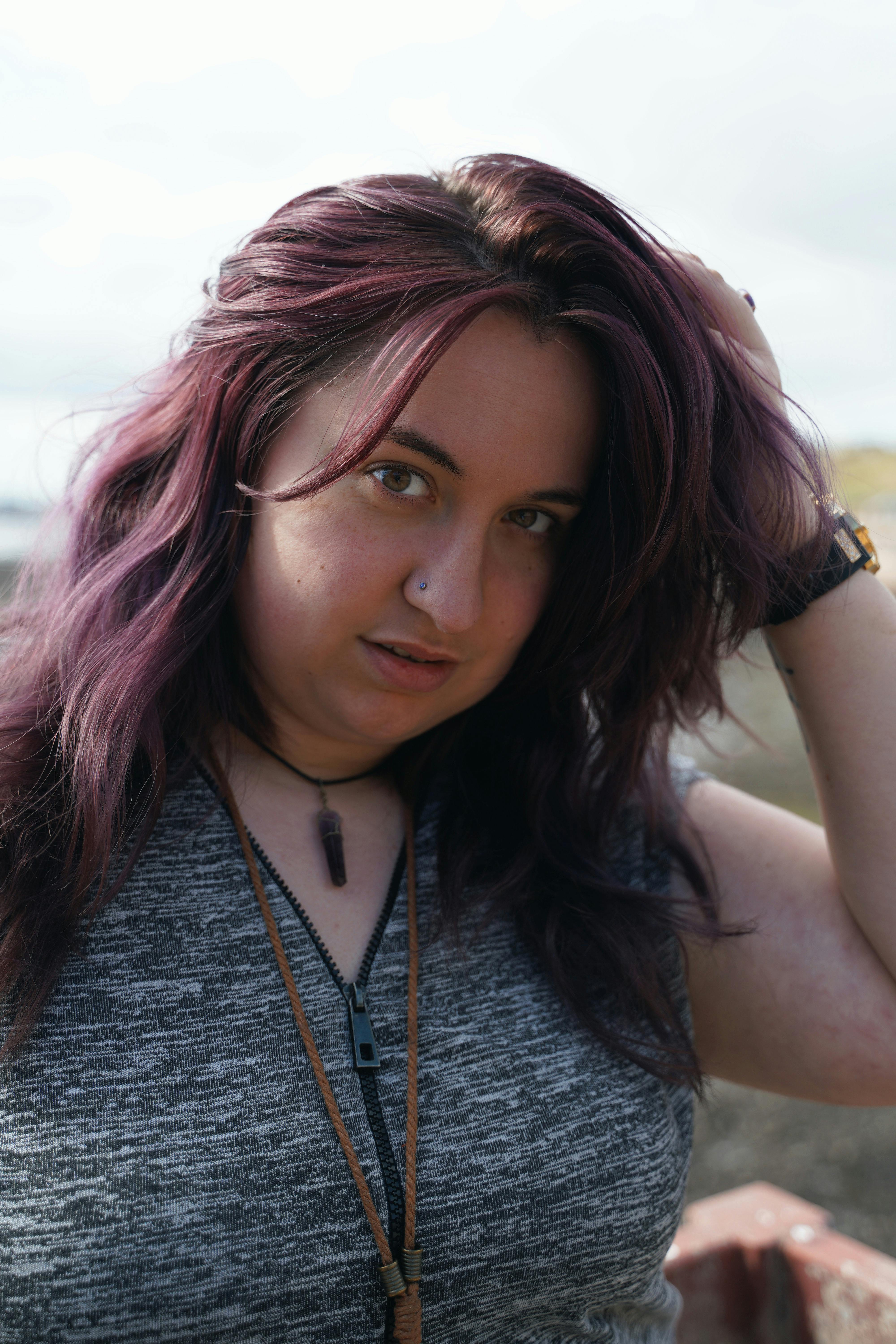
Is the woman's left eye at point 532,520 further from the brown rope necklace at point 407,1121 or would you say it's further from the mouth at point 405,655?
the brown rope necklace at point 407,1121

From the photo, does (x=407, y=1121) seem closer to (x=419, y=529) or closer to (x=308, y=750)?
(x=308, y=750)

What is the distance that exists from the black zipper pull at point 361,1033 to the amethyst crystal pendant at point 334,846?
161 mm

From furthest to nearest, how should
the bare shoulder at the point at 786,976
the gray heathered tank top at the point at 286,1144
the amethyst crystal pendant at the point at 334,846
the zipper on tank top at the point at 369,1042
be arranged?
1. the bare shoulder at the point at 786,976
2. the amethyst crystal pendant at the point at 334,846
3. the zipper on tank top at the point at 369,1042
4. the gray heathered tank top at the point at 286,1144

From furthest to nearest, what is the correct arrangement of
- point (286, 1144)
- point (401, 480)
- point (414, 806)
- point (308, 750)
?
point (414, 806) < point (308, 750) < point (401, 480) < point (286, 1144)

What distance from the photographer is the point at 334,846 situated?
136 centimetres

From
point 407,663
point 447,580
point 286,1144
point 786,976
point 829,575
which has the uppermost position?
point 829,575

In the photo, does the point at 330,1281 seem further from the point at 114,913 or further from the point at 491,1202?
the point at 114,913

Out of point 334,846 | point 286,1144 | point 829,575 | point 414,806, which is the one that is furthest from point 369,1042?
point 829,575

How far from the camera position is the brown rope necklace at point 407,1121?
3.57 feet

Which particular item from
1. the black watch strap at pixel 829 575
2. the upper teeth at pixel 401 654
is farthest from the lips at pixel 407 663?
the black watch strap at pixel 829 575

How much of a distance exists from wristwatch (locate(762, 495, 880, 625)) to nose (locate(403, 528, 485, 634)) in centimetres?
51

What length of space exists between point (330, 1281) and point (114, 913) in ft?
1.58

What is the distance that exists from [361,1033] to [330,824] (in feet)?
0.99

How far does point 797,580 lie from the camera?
1421 mm
